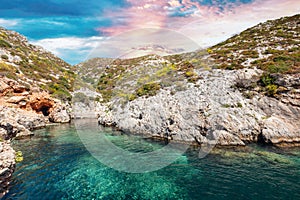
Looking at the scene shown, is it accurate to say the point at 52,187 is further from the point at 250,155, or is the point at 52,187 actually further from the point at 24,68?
the point at 24,68

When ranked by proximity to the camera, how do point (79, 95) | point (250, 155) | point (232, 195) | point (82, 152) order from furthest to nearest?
point (79, 95) < point (82, 152) < point (250, 155) < point (232, 195)

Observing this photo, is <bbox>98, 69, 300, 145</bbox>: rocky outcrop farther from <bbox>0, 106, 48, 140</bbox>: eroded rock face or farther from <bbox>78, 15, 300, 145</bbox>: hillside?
<bbox>0, 106, 48, 140</bbox>: eroded rock face

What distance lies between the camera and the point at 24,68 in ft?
136

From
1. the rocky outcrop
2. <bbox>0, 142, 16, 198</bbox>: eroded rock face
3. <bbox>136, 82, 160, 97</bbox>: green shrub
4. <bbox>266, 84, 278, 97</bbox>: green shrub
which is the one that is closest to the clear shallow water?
<bbox>0, 142, 16, 198</bbox>: eroded rock face

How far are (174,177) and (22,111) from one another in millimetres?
28005

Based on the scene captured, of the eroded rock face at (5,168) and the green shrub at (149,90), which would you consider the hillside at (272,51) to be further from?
the eroded rock face at (5,168)

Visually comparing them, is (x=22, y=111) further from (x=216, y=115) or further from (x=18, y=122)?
(x=216, y=115)

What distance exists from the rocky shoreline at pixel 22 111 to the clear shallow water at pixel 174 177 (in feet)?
10.2

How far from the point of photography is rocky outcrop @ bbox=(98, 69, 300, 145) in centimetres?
1891

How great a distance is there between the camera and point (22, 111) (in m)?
28.4

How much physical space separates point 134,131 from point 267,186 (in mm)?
17779

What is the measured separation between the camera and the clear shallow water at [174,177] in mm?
10328

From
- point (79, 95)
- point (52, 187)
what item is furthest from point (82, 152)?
point (79, 95)

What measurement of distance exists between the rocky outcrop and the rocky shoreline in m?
14.0
